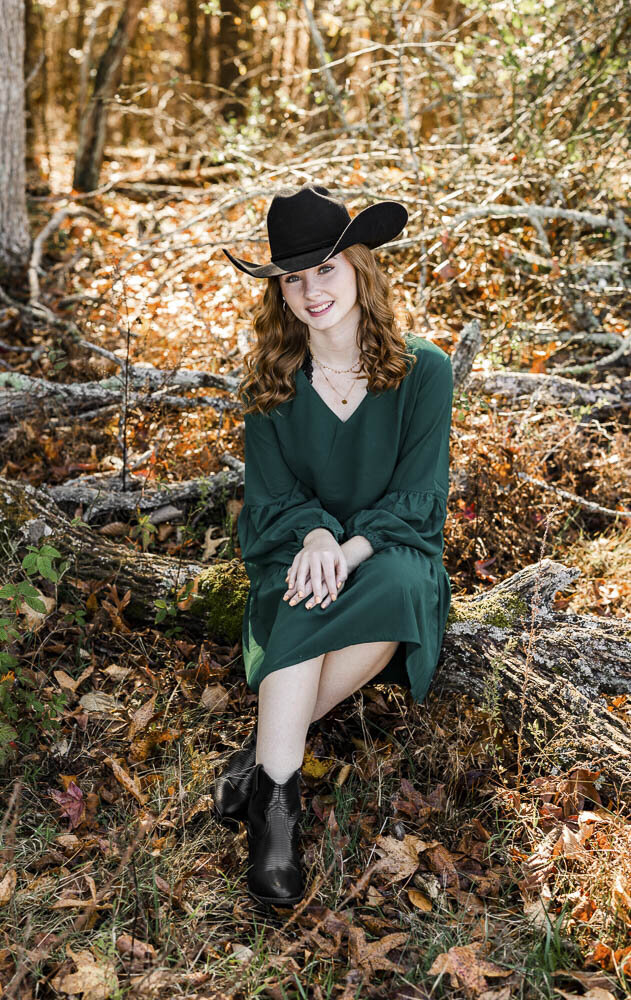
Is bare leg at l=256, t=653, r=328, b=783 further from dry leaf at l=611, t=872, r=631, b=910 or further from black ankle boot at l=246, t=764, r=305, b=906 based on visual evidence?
dry leaf at l=611, t=872, r=631, b=910

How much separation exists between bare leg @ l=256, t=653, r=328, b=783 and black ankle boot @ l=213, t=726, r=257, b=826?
0.12 metres

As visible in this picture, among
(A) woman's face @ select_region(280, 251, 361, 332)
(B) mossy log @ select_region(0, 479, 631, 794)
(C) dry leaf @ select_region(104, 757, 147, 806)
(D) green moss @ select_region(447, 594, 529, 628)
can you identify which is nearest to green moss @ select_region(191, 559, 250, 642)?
(B) mossy log @ select_region(0, 479, 631, 794)

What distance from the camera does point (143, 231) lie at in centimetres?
707

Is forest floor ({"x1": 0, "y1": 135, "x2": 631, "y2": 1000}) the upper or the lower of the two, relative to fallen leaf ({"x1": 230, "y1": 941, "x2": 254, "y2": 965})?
upper

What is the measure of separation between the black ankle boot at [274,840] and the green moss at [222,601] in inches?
31.1

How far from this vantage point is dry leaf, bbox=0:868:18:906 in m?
2.26

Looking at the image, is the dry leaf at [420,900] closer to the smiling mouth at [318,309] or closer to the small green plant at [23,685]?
the small green plant at [23,685]

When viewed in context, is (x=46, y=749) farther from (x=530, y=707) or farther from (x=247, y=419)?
(x=530, y=707)

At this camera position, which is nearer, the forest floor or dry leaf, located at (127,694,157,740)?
the forest floor

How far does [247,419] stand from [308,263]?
2.09ft

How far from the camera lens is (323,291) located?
2.68m

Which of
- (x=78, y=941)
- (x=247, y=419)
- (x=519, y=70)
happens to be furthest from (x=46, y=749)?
(x=519, y=70)

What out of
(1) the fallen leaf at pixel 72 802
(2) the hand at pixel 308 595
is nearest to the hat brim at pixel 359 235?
(2) the hand at pixel 308 595

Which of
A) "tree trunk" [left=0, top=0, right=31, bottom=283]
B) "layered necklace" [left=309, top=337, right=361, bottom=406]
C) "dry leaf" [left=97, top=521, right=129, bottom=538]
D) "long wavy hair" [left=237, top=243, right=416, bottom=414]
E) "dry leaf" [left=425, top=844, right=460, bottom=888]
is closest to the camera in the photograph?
"dry leaf" [left=425, top=844, right=460, bottom=888]
